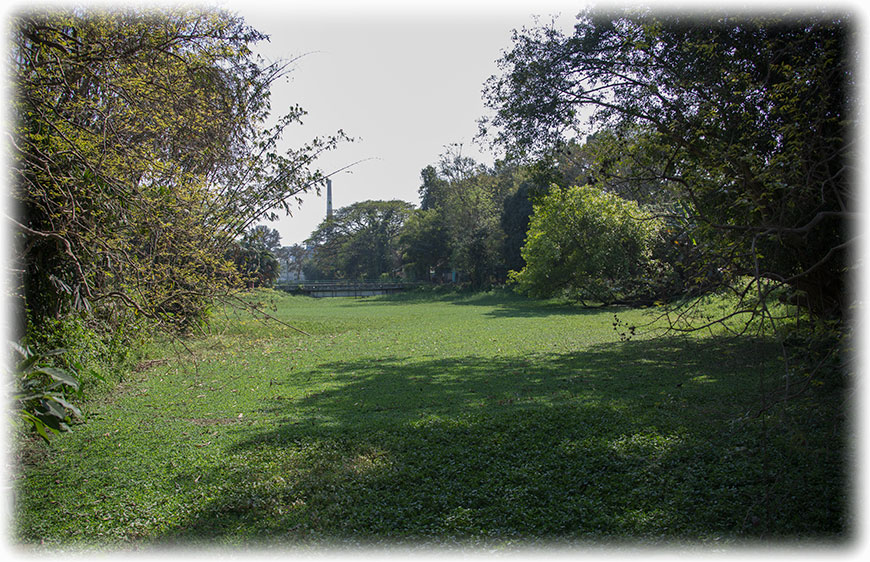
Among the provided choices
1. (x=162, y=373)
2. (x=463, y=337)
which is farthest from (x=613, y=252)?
(x=162, y=373)

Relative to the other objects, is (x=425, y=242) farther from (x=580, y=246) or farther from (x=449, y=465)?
(x=449, y=465)

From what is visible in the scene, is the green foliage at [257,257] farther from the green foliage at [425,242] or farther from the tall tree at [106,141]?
the green foliage at [425,242]

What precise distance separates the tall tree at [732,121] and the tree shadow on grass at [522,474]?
1.52 metres

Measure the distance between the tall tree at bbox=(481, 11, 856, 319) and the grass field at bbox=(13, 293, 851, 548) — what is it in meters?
1.42

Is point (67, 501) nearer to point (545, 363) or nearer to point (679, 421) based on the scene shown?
point (679, 421)

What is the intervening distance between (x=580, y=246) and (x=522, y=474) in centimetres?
2483

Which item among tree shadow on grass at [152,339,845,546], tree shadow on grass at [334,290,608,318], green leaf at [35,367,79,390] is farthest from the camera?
tree shadow on grass at [334,290,608,318]

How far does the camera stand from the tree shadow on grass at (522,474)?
3.94 m

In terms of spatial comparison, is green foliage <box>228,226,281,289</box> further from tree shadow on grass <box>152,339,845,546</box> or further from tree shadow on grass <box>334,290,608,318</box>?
tree shadow on grass <box>334,290,608,318</box>

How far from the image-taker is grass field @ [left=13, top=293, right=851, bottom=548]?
13.0 feet

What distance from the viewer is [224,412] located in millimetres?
7402

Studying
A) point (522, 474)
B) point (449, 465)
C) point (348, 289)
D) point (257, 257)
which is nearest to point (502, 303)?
point (257, 257)

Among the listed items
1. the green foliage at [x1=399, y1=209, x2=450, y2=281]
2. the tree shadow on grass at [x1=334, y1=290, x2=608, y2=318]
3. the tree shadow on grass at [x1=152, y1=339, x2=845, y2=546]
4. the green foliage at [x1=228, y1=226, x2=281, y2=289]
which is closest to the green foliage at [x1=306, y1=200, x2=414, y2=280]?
the green foliage at [x1=399, y1=209, x2=450, y2=281]

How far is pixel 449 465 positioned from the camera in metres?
5.06
